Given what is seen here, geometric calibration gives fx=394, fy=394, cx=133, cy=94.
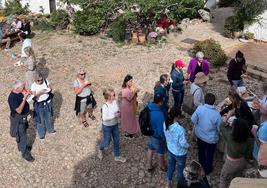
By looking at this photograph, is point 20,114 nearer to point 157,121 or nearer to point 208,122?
point 157,121

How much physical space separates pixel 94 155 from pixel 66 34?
30.4 feet

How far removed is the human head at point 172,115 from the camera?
6633mm

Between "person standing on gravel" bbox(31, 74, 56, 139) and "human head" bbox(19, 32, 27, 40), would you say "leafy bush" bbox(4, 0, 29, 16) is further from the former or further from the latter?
"person standing on gravel" bbox(31, 74, 56, 139)

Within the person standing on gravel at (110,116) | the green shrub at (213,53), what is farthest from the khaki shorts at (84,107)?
the green shrub at (213,53)

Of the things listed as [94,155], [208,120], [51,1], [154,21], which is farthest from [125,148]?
[51,1]

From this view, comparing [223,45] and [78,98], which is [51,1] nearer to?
[223,45]

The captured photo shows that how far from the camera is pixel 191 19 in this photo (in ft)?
59.2

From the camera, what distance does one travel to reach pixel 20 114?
822 centimetres

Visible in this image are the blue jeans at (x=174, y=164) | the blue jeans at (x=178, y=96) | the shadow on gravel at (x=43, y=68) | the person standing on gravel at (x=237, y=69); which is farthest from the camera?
the shadow on gravel at (x=43, y=68)

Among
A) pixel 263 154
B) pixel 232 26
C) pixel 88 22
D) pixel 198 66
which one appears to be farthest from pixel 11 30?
pixel 263 154

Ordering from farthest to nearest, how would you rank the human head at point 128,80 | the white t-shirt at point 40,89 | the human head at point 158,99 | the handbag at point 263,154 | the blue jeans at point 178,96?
the blue jeans at point 178,96 → the white t-shirt at point 40,89 → the human head at point 128,80 → the human head at point 158,99 → the handbag at point 263,154

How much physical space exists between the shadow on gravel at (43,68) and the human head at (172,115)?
23.3 ft

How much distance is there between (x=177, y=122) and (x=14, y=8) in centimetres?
1551

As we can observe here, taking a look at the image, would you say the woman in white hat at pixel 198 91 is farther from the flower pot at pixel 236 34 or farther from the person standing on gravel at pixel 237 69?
the flower pot at pixel 236 34
